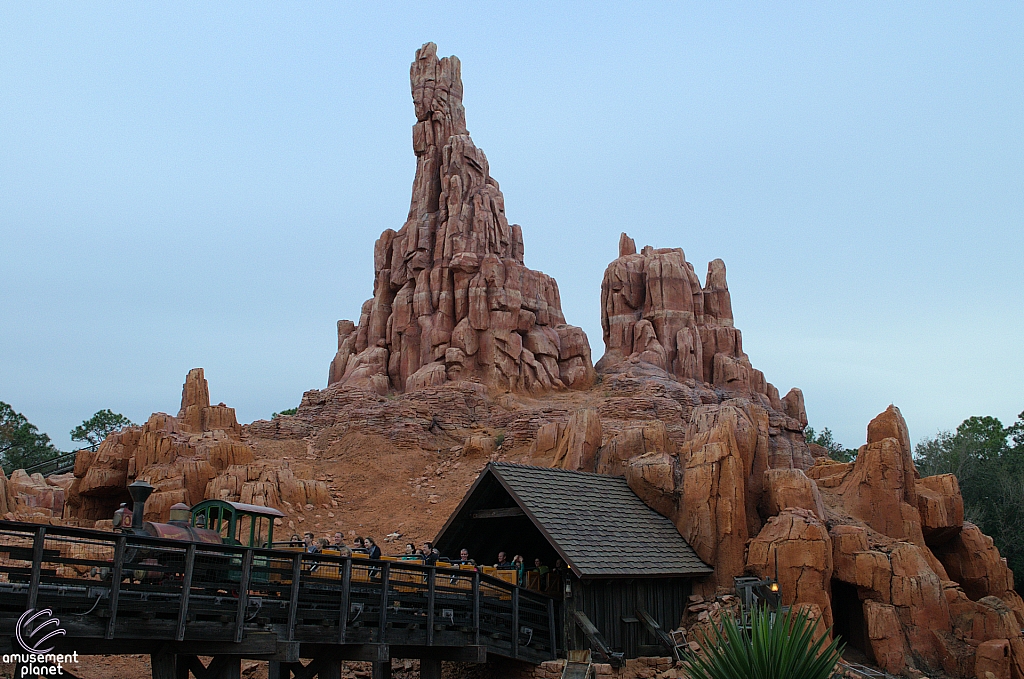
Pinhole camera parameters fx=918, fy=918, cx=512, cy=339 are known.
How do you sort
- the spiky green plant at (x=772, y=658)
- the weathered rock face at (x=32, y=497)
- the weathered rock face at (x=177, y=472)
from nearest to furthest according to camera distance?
the spiky green plant at (x=772, y=658), the weathered rock face at (x=32, y=497), the weathered rock face at (x=177, y=472)

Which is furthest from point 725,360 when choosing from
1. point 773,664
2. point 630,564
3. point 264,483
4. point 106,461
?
point 773,664

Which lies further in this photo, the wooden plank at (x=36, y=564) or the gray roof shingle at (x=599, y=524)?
the gray roof shingle at (x=599, y=524)

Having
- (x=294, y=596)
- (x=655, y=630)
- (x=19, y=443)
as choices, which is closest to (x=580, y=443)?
(x=655, y=630)

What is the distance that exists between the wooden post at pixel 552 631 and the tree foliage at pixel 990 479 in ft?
80.4

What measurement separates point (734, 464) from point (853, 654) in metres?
5.07

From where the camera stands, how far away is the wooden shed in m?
19.0

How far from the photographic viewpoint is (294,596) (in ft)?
47.3

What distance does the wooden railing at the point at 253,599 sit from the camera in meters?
11.5

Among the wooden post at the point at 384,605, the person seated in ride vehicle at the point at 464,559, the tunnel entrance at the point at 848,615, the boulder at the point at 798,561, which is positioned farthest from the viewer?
the tunnel entrance at the point at 848,615

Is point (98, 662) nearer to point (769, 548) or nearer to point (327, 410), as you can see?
point (769, 548)

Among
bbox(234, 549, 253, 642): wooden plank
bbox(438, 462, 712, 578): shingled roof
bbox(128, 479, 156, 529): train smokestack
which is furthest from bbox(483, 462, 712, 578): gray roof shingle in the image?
bbox(128, 479, 156, 529): train smokestack

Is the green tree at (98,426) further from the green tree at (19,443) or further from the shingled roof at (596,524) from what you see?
the shingled roof at (596,524)

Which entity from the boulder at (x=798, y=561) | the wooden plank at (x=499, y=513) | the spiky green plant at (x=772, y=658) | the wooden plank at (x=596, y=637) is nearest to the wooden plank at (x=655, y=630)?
the wooden plank at (x=596, y=637)

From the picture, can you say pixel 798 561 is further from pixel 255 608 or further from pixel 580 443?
pixel 255 608
